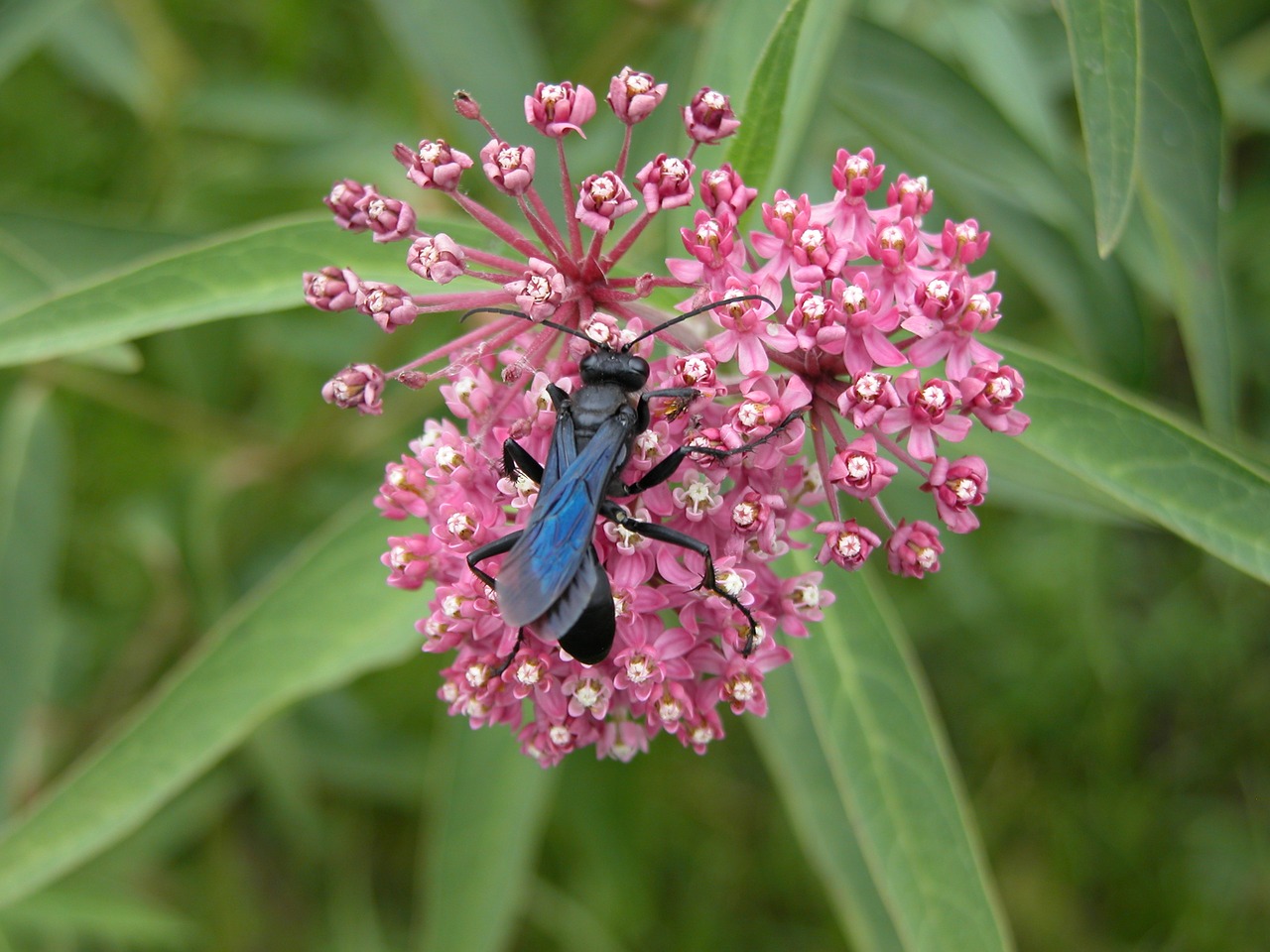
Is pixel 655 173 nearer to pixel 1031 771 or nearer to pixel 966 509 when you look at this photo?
pixel 966 509

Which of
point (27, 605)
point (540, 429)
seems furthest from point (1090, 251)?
point (27, 605)

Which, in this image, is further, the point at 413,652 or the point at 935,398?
the point at 413,652

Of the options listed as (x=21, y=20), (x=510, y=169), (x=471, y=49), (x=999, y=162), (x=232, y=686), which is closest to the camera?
(x=510, y=169)

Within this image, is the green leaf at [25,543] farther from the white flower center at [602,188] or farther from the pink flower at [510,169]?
the white flower center at [602,188]

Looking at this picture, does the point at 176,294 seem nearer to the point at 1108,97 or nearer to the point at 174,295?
the point at 174,295

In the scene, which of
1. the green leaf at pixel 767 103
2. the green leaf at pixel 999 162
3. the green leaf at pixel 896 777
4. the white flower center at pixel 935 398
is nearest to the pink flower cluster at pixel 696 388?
the white flower center at pixel 935 398

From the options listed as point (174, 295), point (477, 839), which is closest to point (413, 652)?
point (477, 839)
